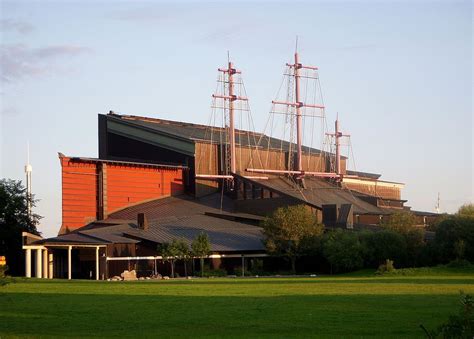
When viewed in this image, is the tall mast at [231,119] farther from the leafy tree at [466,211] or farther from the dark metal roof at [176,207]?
the leafy tree at [466,211]

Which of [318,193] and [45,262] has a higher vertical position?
[318,193]

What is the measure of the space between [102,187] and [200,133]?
21.0m

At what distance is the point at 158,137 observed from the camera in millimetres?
101188

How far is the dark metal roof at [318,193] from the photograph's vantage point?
92800mm

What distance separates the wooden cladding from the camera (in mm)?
87562

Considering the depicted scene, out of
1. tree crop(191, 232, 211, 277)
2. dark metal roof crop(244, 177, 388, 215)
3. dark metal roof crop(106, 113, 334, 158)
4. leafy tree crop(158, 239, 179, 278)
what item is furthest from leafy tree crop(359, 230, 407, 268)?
dark metal roof crop(106, 113, 334, 158)

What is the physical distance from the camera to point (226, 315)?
88.8 feet

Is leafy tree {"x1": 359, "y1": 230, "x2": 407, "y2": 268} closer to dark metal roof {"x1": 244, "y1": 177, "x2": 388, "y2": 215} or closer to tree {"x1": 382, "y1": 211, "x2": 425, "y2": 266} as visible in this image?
tree {"x1": 382, "y1": 211, "x2": 425, "y2": 266}

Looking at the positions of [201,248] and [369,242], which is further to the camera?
[369,242]

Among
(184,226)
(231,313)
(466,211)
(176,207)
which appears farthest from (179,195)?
(231,313)

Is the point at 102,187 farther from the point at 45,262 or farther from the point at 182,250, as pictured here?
the point at 182,250

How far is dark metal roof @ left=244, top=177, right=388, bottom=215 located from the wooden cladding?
10.9 metres

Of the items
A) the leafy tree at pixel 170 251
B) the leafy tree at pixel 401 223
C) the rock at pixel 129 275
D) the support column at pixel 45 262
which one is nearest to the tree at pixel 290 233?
the leafy tree at pixel 401 223

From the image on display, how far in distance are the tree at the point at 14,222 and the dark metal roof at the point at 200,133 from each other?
700 inches
